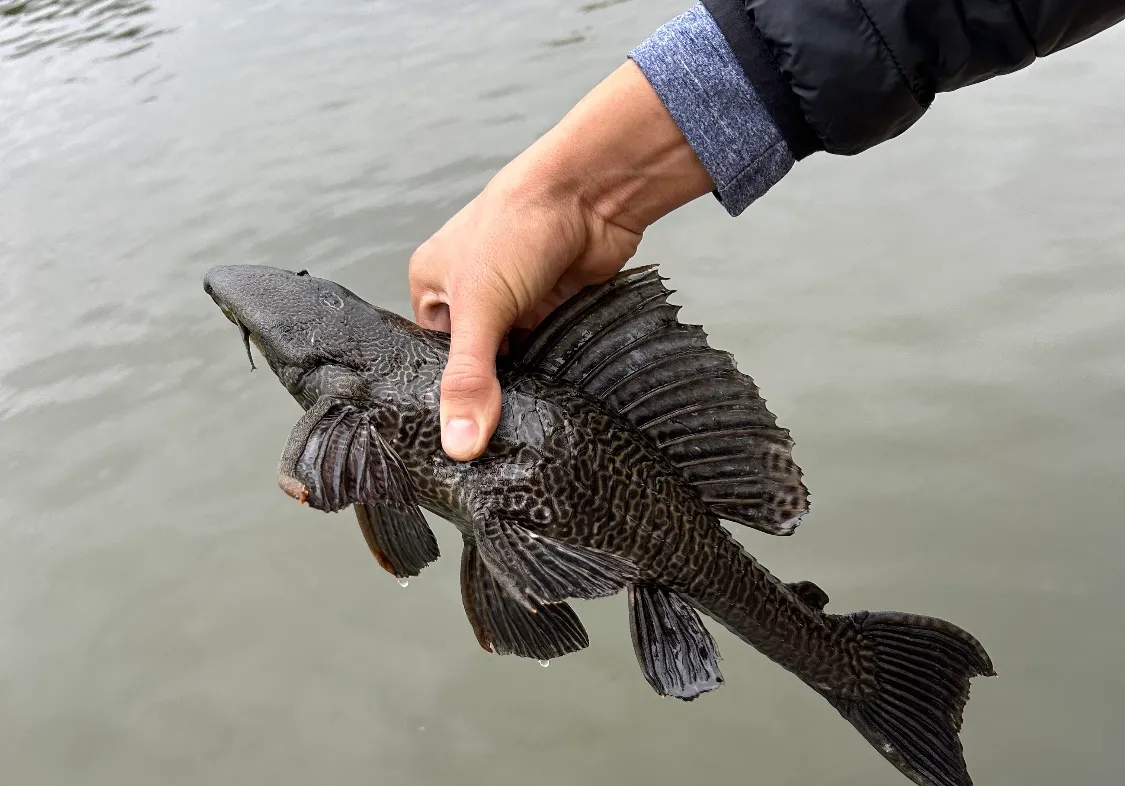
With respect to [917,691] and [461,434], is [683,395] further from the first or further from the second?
[917,691]

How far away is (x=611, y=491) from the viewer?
221cm

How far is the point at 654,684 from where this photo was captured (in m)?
2.15

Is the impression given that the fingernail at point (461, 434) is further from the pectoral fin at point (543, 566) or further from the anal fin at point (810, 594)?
the anal fin at point (810, 594)

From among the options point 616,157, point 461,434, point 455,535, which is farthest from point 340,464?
point 455,535

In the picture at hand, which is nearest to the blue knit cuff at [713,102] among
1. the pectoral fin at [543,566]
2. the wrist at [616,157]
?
the wrist at [616,157]

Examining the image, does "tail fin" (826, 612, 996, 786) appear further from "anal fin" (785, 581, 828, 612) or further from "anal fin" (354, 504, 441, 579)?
"anal fin" (354, 504, 441, 579)

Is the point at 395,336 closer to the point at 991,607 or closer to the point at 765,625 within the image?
the point at 765,625

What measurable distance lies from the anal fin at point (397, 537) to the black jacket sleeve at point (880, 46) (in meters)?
1.42

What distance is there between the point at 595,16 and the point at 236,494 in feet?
20.5

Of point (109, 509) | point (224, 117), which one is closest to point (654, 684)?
point (109, 509)

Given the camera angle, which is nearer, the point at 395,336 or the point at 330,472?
the point at 330,472

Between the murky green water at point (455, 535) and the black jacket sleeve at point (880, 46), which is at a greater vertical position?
the black jacket sleeve at point (880, 46)

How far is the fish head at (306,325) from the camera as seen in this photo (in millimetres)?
2385

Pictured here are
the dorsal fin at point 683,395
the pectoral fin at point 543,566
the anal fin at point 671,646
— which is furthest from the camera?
the dorsal fin at point 683,395
